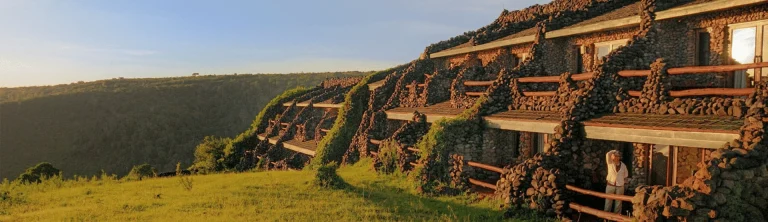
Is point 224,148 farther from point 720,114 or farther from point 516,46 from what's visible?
point 720,114

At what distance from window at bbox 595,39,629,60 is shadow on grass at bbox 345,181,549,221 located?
761 centimetres

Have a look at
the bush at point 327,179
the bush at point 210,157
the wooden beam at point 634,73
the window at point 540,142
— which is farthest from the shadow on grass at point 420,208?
the bush at point 210,157

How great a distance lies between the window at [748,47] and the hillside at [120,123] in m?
50.1

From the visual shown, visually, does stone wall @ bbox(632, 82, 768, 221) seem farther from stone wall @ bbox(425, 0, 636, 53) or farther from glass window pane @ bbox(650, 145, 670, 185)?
stone wall @ bbox(425, 0, 636, 53)

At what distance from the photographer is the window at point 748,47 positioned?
13531mm

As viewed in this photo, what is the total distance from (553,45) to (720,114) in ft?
29.6

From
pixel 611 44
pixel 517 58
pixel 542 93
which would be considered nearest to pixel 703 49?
→ pixel 611 44

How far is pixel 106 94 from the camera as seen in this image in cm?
7319

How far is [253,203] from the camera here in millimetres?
15750

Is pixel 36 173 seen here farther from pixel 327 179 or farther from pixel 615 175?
pixel 615 175

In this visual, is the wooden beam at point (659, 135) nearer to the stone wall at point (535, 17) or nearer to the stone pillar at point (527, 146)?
the stone pillar at point (527, 146)

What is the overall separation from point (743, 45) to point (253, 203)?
14.5 metres

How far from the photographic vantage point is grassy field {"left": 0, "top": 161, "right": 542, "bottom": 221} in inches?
537

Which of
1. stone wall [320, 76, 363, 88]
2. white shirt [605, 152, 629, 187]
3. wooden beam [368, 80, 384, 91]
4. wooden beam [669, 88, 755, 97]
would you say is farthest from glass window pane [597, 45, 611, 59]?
stone wall [320, 76, 363, 88]
